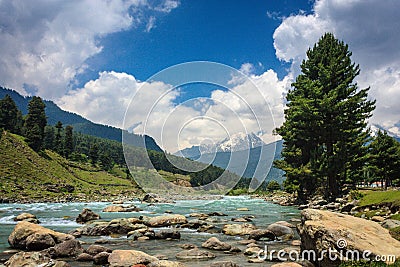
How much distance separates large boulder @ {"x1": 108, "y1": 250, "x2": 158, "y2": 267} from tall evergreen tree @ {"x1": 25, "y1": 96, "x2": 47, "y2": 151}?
367ft

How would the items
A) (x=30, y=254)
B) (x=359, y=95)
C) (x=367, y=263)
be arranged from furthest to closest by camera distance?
(x=359, y=95)
(x=30, y=254)
(x=367, y=263)

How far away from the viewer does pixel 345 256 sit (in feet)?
35.0

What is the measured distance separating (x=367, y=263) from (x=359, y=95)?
120 feet

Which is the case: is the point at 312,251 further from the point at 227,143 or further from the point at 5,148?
→ the point at 5,148

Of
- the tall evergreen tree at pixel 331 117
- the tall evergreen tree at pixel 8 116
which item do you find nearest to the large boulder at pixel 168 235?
the tall evergreen tree at pixel 331 117

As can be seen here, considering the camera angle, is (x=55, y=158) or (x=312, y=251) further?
(x=55, y=158)

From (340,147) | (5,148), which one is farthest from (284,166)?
Answer: (5,148)

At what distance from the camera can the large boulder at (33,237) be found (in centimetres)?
1688

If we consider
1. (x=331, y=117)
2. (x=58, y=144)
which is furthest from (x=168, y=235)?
(x=58, y=144)

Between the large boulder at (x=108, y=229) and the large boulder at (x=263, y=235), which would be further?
the large boulder at (x=108, y=229)

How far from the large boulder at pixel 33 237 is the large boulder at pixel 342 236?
12.9 meters

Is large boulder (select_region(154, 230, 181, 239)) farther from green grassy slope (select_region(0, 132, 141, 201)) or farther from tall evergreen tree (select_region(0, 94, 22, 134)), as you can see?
tall evergreen tree (select_region(0, 94, 22, 134))
